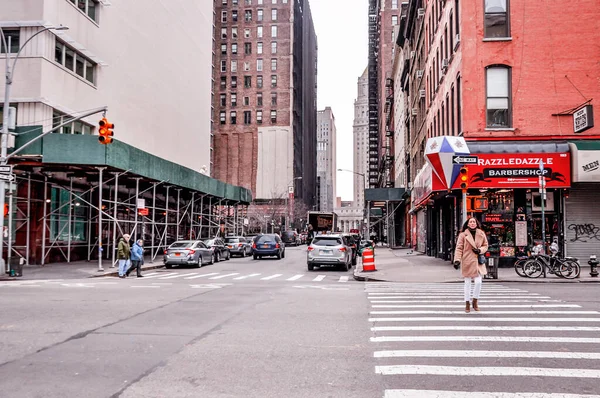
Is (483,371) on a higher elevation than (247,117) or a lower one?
lower

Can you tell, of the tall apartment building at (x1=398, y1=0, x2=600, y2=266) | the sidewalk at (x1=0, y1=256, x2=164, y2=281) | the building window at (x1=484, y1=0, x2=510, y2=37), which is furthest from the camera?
the building window at (x1=484, y1=0, x2=510, y2=37)

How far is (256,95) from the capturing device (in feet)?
376

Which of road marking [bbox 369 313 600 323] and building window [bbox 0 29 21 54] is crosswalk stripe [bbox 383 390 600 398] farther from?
building window [bbox 0 29 21 54]

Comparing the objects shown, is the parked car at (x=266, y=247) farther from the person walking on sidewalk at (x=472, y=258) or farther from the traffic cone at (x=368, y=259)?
the person walking on sidewalk at (x=472, y=258)

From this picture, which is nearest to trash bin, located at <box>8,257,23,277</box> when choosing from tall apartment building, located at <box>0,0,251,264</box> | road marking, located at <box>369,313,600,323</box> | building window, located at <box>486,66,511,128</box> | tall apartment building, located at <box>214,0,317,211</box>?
tall apartment building, located at <box>0,0,251,264</box>

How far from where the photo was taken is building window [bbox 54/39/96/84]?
30.1 metres

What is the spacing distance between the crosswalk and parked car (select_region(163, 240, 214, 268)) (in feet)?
57.8

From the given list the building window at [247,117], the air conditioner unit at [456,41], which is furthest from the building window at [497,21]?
the building window at [247,117]

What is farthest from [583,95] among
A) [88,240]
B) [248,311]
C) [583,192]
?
[88,240]

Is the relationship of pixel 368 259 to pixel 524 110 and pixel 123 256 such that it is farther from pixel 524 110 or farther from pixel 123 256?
pixel 123 256

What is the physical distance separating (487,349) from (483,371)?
126 centimetres

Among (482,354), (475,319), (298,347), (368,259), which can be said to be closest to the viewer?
(482,354)

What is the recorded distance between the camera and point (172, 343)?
8.20m

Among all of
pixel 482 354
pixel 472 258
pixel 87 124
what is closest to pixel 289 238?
pixel 87 124
